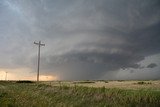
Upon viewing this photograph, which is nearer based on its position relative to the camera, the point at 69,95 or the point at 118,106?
the point at 118,106

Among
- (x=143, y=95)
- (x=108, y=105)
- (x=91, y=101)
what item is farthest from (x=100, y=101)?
(x=143, y=95)

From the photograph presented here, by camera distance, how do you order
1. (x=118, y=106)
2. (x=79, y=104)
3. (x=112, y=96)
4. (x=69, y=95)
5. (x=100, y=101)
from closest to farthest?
(x=118, y=106) → (x=79, y=104) → (x=100, y=101) → (x=112, y=96) → (x=69, y=95)

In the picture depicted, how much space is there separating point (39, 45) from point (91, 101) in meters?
46.9

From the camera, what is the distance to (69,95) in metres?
29.2

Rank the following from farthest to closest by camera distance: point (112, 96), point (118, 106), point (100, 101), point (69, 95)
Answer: point (69, 95)
point (112, 96)
point (100, 101)
point (118, 106)

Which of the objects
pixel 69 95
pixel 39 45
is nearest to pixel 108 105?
pixel 69 95

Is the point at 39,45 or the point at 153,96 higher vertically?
the point at 39,45

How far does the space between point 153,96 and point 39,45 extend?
48.8 m

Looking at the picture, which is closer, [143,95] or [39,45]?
[143,95]

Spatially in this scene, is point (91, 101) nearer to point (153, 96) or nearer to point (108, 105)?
point (108, 105)

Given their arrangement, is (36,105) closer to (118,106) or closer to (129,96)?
Result: (118,106)

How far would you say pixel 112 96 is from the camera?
26312 mm

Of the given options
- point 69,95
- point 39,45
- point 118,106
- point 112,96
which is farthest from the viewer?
point 39,45

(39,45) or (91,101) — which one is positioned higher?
(39,45)
